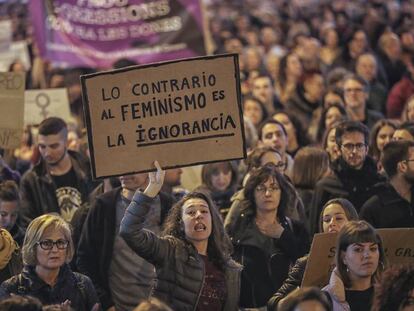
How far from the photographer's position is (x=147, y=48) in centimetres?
1530

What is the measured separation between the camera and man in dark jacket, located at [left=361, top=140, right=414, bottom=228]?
986 centimetres

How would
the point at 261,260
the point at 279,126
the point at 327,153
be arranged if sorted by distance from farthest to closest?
the point at 279,126 → the point at 327,153 → the point at 261,260

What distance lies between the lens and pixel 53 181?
10742 millimetres

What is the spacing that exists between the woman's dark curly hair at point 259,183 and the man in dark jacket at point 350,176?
770mm

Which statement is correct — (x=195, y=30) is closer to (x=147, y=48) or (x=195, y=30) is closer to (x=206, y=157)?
(x=147, y=48)

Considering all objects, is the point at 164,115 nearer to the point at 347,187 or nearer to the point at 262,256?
the point at 262,256

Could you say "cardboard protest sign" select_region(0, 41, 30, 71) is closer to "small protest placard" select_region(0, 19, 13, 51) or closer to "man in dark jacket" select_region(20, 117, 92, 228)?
"small protest placard" select_region(0, 19, 13, 51)

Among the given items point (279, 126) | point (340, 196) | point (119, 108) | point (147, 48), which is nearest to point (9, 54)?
point (147, 48)

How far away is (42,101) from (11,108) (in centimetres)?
232

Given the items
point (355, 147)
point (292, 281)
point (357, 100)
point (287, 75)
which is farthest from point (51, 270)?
point (287, 75)

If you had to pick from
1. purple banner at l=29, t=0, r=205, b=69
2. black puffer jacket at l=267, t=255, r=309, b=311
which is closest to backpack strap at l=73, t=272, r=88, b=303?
black puffer jacket at l=267, t=255, r=309, b=311

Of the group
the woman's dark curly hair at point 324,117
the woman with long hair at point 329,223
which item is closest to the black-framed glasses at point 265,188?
the woman with long hair at point 329,223

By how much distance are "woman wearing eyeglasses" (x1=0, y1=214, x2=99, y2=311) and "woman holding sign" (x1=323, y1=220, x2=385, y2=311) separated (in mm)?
1383

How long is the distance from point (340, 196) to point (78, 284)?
2670 millimetres
